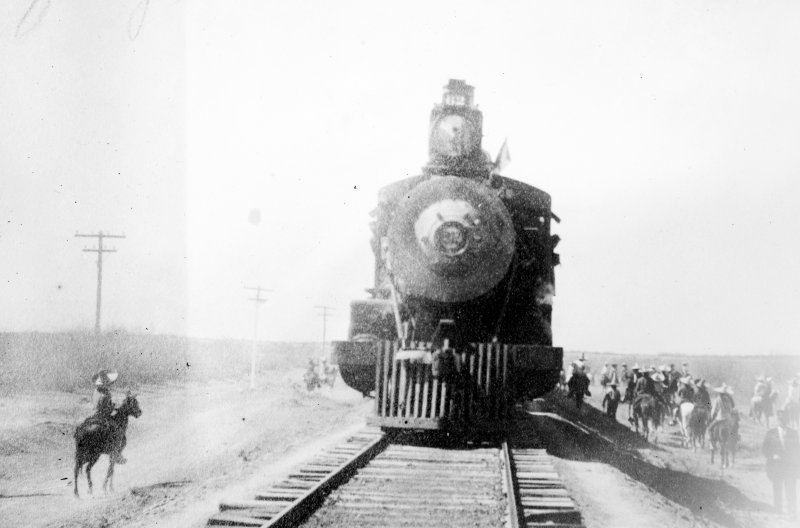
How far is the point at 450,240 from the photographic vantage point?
28.4ft

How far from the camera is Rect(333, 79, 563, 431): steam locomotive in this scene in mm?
8695

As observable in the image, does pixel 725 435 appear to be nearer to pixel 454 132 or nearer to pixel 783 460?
pixel 783 460

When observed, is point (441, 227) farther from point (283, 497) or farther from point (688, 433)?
point (688, 433)

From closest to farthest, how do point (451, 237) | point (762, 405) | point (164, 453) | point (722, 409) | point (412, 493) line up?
point (412, 493)
point (451, 237)
point (164, 453)
point (722, 409)
point (762, 405)

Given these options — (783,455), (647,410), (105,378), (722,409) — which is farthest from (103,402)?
(647,410)

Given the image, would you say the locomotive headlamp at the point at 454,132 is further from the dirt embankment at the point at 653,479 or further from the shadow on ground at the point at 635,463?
the dirt embankment at the point at 653,479

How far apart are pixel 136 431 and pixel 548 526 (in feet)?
39.5

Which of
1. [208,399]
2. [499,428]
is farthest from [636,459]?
[208,399]

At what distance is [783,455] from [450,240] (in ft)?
20.2

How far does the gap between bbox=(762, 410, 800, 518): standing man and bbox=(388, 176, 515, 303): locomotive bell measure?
526cm

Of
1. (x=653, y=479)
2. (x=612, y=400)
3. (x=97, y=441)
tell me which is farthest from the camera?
(x=612, y=400)

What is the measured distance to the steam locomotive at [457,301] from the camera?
870 cm

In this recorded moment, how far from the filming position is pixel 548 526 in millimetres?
5914

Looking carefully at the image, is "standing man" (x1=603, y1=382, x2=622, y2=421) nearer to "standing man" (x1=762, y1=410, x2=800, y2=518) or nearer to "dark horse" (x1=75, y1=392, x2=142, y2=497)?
"standing man" (x1=762, y1=410, x2=800, y2=518)
